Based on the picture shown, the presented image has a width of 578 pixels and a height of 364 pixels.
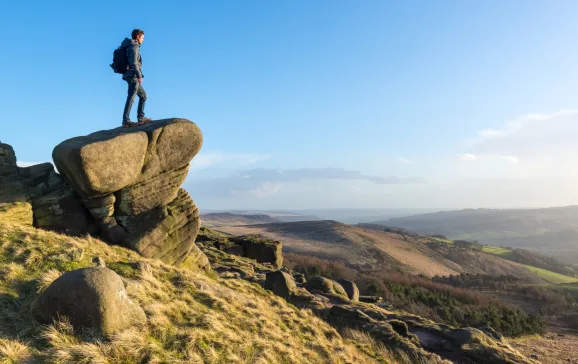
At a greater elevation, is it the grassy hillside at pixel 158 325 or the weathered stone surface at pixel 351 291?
the grassy hillside at pixel 158 325

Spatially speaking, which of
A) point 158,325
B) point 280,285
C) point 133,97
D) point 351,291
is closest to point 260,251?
point 351,291

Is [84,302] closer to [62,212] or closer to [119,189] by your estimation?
[119,189]

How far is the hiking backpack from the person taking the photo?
17.3 m

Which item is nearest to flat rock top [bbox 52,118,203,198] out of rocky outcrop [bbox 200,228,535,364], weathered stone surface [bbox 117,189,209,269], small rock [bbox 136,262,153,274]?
weathered stone surface [bbox 117,189,209,269]

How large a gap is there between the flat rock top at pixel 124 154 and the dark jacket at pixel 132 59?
3.16m

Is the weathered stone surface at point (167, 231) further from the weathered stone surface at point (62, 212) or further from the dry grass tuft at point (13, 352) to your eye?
the dry grass tuft at point (13, 352)

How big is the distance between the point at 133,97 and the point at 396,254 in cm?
9850

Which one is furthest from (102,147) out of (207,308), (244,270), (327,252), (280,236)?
(280,236)

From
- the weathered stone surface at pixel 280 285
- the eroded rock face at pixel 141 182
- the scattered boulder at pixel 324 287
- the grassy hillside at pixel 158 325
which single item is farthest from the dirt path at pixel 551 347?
the eroded rock face at pixel 141 182

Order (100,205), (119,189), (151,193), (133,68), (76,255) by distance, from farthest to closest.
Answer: (151,193)
(119,189)
(100,205)
(133,68)
(76,255)

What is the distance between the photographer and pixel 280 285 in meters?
24.5

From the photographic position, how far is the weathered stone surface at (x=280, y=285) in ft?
78.6

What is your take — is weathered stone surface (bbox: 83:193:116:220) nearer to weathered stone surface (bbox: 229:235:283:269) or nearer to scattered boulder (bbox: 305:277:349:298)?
scattered boulder (bbox: 305:277:349:298)

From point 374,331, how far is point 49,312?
56.8ft
